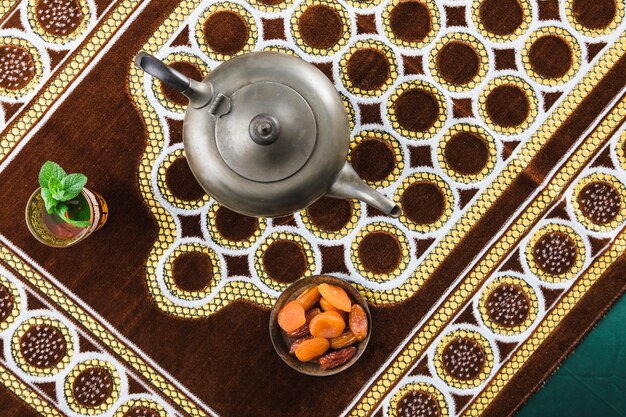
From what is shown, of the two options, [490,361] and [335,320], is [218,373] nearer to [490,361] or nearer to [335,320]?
[335,320]

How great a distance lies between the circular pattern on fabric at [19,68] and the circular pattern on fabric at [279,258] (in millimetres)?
508

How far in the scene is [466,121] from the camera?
954 millimetres

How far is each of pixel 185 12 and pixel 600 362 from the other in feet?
3.27

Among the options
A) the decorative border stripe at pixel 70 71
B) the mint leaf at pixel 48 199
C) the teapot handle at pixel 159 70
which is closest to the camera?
the teapot handle at pixel 159 70

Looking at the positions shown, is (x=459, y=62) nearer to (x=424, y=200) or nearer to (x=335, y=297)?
(x=424, y=200)

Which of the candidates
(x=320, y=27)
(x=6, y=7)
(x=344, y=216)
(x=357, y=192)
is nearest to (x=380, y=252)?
(x=344, y=216)

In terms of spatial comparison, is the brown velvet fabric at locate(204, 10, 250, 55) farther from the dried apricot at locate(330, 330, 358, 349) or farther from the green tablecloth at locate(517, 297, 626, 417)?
the green tablecloth at locate(517, 297, 626, 417)

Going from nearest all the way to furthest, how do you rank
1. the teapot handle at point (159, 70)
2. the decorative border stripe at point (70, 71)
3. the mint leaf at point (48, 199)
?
the teapot handle at point (159, 70) → the mint leaf at point (48, 199) → the decorative border stripe at point (70, 71)

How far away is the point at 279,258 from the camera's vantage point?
0.95 metres

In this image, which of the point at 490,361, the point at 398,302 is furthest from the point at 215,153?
the point at 490,361

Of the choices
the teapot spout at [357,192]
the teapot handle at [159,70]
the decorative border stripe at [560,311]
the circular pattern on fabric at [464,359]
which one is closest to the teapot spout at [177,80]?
the teapot handle at [159,70]

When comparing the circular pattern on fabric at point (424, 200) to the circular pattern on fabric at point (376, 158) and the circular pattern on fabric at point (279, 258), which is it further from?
the circular pattern on fabric at point (279, 258)

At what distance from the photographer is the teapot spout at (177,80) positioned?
541 millimetres

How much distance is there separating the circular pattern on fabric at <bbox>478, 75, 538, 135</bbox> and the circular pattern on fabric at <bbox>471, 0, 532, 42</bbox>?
0.29 ft
